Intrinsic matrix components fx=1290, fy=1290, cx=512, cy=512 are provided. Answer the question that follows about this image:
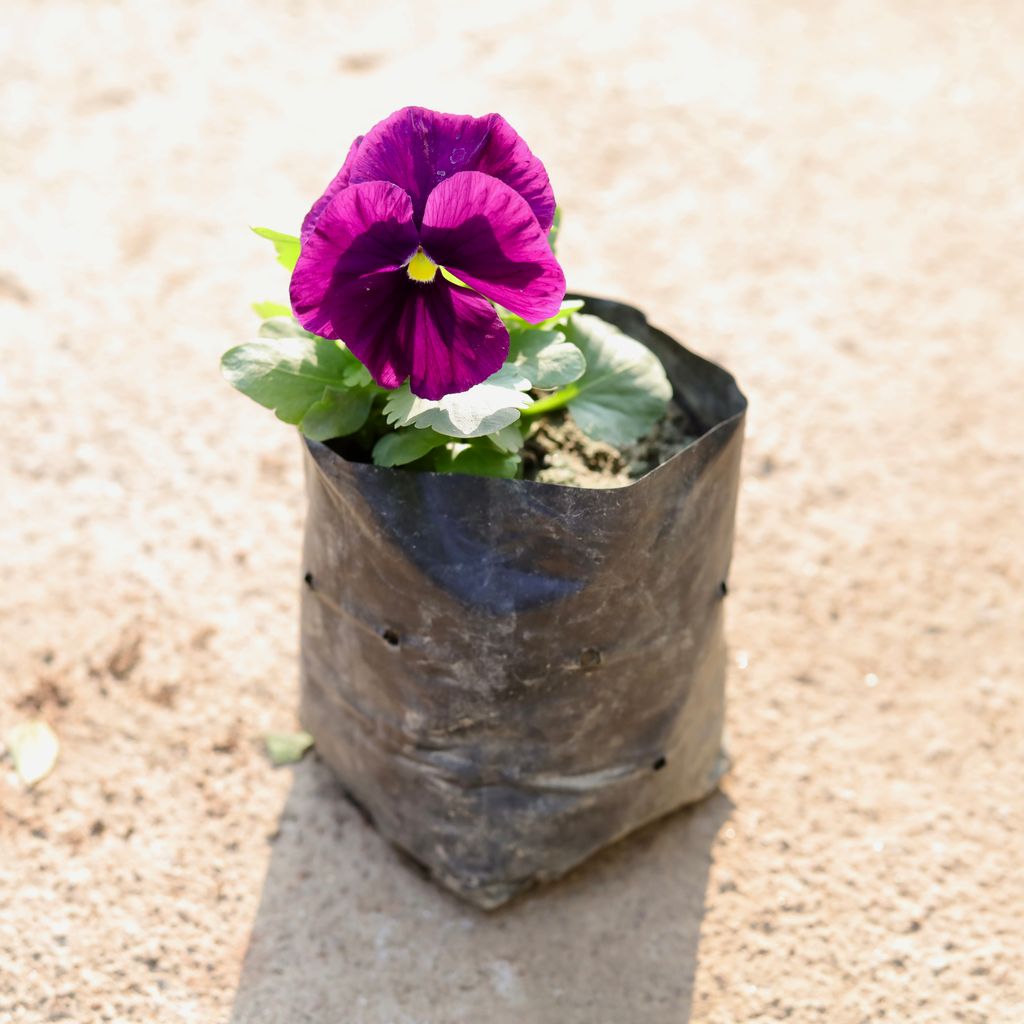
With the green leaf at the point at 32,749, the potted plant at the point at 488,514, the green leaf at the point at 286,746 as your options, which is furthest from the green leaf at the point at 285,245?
the green leaf at the point at 32,749

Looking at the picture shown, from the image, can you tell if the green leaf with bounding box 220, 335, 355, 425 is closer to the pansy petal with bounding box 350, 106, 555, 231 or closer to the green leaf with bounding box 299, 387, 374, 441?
the green leaf with bounding box 299, 387, 374, 441

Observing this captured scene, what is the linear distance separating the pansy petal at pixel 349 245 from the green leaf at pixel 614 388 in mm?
452

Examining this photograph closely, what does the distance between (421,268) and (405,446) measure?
253 millimetres

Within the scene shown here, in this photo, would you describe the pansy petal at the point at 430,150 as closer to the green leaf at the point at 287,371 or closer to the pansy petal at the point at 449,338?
the pansy petal at the point at 449,338

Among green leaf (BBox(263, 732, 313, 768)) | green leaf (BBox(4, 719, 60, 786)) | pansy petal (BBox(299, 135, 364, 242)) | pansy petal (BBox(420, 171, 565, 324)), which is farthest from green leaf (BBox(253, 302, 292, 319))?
green leaf (BBox(4, 719, 60, 786))

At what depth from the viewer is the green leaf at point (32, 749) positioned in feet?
7.34

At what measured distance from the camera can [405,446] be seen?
5.56ft

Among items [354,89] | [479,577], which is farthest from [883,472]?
[354,89]

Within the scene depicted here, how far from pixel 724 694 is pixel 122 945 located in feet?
3.49

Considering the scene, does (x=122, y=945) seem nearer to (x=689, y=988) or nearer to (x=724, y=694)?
(x=689, y=988)

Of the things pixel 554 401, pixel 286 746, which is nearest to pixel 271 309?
pixel 554 401

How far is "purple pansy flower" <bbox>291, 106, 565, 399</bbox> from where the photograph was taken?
1.50 metres

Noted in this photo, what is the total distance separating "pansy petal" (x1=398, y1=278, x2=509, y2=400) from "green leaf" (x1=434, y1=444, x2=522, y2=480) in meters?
0.20

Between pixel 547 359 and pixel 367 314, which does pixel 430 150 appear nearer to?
pixel 367 314
